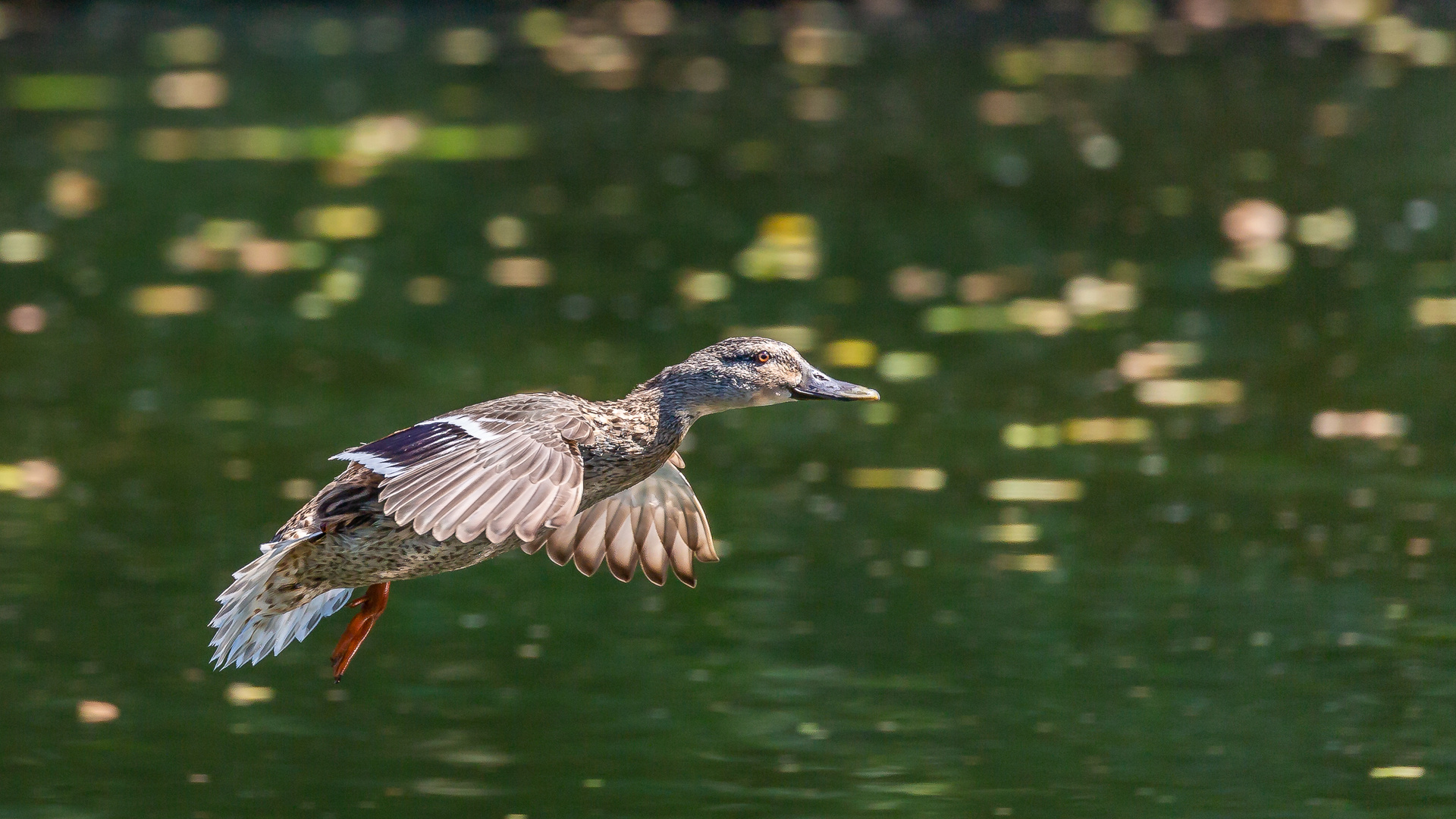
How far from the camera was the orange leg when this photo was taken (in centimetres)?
721

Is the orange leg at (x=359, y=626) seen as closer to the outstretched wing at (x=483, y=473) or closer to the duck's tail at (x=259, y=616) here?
the duck's tail at (x=259, y=616)

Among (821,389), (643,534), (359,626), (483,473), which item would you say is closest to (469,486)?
(483,473)

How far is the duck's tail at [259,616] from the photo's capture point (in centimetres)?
712

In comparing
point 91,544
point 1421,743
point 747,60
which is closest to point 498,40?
point 747,60

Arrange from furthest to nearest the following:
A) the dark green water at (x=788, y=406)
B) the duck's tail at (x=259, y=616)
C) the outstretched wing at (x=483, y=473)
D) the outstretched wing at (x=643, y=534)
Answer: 1. the outstretched wing at (x=643, y=534)
2. the dark green water at (x=788, y=406)
3. the duck's tail at (x=259, y=616)
4. the outstretched wing at (x=483, y=473)

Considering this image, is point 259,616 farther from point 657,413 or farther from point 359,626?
point 657,413

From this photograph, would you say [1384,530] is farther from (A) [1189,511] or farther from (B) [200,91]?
(B) [200,91]

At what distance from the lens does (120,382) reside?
12234 millimetres

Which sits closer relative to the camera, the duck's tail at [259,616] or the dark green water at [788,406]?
the duck's tail at [259,616]

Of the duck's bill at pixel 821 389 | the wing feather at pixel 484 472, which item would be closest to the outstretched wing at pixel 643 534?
the duck's bill at pixel 821 389

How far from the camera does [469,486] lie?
6.60 m

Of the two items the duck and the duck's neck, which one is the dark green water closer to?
the duck

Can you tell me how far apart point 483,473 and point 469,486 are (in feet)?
0.22

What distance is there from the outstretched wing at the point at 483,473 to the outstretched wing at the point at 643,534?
3.35 feet
